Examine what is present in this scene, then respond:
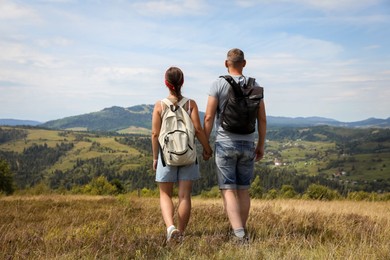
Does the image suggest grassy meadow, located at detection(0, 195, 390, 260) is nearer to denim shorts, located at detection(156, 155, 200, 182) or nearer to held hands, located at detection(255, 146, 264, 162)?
denim shorts, located at detection(156, 155, 200, 182)

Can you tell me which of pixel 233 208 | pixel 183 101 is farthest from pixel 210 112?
pixel 233 208

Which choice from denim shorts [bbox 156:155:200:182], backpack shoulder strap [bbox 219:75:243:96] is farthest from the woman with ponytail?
backpack shoulder strap [bbox 219:75:243:96]

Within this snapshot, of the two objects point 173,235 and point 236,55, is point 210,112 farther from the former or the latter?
point 173,235

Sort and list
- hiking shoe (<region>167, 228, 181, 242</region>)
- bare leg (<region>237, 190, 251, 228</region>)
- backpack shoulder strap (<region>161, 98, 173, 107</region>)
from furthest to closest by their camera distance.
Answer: bare leg (<region>237, 190, 251, 228</region>), backpack shoulder strap (<region>161, 98, 173, 107</region>), hiking shoe (<region>167, 228, 181, 242</region>)

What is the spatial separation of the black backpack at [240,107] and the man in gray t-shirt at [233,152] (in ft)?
0.40

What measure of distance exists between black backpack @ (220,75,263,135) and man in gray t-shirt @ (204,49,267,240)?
12 centimetres

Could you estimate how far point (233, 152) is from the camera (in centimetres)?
447

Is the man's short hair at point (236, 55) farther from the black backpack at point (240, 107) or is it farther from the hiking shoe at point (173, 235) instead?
the hiking shoe at point (173, 235)

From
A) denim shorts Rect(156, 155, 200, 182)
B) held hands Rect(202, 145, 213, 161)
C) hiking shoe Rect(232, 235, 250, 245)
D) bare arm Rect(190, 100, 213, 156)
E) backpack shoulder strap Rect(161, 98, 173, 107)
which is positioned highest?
backpack shoulder strap Rect(161, 98, 173, 107)

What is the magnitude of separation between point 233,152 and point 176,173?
850mm

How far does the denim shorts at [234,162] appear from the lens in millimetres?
4484

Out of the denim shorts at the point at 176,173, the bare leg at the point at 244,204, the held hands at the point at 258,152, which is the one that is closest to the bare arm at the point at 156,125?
the denim shorts at the point at 176,173

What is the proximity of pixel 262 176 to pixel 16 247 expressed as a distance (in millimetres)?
140417

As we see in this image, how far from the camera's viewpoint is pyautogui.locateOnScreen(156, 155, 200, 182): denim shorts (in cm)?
448
